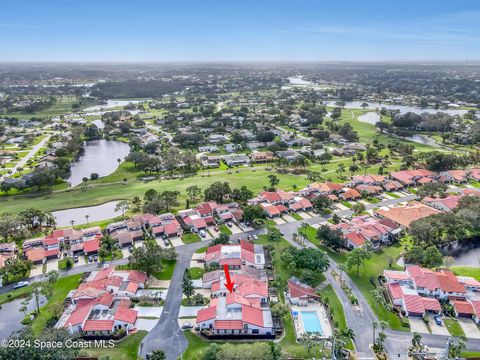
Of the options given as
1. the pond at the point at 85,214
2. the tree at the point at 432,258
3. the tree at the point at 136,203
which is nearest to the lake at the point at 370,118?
the tree at the point at 432,258

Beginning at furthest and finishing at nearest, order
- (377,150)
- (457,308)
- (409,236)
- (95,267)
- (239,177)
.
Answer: (377,150) < (239,177) < (409,236) < (95,267) < (457,308)

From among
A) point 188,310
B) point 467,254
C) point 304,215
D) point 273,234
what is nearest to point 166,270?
point 188,310

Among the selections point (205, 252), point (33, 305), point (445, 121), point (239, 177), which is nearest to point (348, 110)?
point (445, 121)

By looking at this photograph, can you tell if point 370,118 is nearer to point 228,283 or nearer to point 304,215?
point 304,215

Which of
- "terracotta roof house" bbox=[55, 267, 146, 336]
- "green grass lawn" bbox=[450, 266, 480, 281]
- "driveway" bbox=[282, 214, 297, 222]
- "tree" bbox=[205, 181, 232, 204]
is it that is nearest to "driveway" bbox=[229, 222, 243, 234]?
"tree" bbox=[205, 181, 232, 204]

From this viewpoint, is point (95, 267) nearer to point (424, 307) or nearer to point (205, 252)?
point (205, 252)

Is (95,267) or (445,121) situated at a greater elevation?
(445,121)
